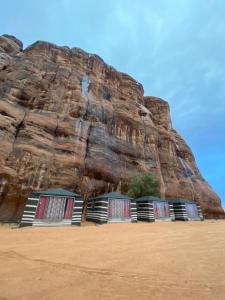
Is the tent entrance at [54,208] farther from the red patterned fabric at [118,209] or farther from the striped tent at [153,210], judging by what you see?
the striped tent at [153,210]

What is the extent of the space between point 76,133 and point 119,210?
42.0 feet

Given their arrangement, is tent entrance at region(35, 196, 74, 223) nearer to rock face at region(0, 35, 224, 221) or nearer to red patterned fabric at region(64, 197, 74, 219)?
red patterned fabric at region(64, 197, 74, 219)

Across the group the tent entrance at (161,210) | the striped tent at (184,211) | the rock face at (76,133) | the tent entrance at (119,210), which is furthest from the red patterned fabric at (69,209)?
the striped tent at (184,211)

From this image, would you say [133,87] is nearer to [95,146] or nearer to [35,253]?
[95,146]

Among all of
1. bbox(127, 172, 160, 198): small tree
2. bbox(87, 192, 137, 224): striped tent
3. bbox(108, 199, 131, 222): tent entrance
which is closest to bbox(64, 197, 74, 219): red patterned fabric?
bbox(87, 192, 137, 224): striped tent

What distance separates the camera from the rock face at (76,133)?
68.2ft

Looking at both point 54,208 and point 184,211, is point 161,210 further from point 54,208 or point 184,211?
point 54,208

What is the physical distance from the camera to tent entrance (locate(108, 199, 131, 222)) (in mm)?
18484

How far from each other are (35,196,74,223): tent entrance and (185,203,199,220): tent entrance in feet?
57.2

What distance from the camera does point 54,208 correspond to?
15164 millimetres

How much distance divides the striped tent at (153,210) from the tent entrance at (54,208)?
9781 mm

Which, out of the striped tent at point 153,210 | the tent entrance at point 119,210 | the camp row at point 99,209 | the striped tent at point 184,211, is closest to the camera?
the camp row at point 99,209

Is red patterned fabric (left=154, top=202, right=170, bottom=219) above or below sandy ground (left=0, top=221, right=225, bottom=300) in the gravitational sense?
above

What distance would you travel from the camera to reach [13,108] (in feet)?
77.5
